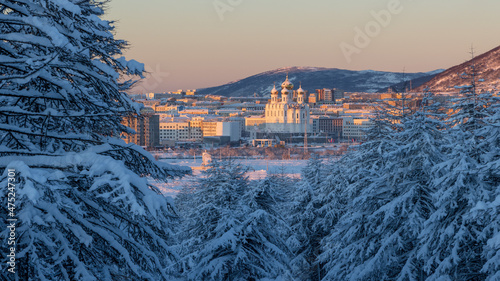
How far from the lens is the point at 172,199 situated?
4.52 meters

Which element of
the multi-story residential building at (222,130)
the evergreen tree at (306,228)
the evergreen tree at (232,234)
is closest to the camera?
the evergreen tree at (232,234)

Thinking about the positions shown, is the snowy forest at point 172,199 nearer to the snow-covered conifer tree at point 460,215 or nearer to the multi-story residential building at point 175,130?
the snow-covered conifer tree at point 460,215

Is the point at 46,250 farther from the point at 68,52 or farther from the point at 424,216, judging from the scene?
the point at 424,216

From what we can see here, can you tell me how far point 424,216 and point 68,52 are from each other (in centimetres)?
1085

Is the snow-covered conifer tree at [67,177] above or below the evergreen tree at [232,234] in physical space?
above

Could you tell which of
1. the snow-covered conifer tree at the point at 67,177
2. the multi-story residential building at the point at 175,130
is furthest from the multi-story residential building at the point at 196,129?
the snow-covered conifer tree at the point at 67,177

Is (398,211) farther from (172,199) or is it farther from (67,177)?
(67,177)

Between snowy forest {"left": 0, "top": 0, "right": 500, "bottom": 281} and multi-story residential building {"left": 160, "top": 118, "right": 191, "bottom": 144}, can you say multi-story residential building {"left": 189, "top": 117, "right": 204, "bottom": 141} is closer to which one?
A: multi-story residential building {"left": 160, "top": 118, "right": 191, "bottom": 144}

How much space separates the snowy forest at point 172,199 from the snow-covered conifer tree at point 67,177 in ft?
0.05

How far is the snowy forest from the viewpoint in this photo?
4.01m

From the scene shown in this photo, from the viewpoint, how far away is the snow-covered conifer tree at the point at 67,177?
12.1 feet

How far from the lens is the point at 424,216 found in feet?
45.2

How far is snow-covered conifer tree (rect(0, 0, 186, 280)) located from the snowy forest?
0.01 m

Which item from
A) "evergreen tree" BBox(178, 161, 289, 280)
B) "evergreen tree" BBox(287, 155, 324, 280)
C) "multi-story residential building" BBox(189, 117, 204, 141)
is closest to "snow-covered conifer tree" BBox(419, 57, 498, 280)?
"evergreen tree" BBox(178, 161, 289, 280)
